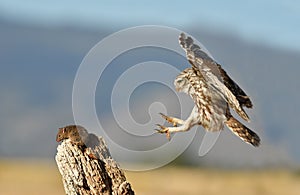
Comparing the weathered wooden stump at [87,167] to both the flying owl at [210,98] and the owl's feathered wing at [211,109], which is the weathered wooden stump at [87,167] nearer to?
the flying owl at [210,98]

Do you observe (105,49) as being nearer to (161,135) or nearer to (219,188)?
(161,135)

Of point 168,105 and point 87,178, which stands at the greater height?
point 168,105

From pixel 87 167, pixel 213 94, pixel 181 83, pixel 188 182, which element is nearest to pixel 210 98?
pixel 213 94

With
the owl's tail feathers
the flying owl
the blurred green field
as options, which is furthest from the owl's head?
the blurred green field

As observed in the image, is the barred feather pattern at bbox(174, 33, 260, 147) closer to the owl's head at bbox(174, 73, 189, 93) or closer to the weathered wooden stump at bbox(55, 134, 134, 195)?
the owl's head at bbox(174, 73, 189, 93)

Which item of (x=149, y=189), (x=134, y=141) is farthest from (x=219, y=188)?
(x=134, y=141)

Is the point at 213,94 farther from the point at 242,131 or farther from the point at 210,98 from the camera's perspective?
the point at 242,131
